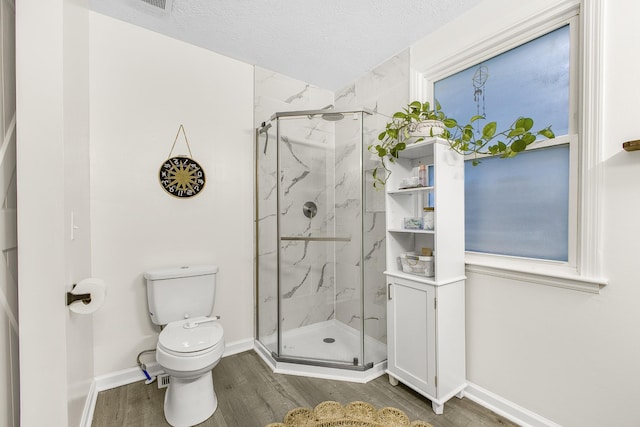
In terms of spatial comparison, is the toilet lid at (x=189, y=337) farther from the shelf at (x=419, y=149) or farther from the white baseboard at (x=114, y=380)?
the shelf at (x=419, y=149)

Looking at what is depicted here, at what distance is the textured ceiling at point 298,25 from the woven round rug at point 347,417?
250 cm

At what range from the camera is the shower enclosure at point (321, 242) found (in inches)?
87.3

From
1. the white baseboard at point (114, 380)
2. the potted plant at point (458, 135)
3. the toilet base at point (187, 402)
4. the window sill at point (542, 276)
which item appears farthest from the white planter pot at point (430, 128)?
the white baseboard at point (114, 380)

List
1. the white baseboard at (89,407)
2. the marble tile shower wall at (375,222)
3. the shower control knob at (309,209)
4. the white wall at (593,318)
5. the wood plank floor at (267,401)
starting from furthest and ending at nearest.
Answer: the shower control knob at (309,209)
the marble tile shower wall at (375,222)
the wood plank floor at (267,401)
the white baseboard at (89,407)
the white wall at (593,318)

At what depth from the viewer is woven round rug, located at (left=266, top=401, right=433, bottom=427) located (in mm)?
1618

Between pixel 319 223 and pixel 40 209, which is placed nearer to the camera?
pixel 40 209

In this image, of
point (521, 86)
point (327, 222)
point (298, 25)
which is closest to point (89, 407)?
point (327, 222)

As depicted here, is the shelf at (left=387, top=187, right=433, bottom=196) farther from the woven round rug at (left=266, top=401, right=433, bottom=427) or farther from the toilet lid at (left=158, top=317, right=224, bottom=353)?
the toilet lid at (left=158, top=317, right=224, bottom=353)

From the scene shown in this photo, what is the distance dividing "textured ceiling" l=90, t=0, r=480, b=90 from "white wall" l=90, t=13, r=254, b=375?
0.50ft

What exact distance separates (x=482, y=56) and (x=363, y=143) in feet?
3.06

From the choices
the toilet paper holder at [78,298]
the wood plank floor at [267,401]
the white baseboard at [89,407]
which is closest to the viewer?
the toilet paper holder at [78,298]

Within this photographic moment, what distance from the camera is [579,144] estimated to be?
1456 mm

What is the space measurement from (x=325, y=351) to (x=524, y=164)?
190cm

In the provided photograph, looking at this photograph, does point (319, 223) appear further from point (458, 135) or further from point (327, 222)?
point (458, 135)
